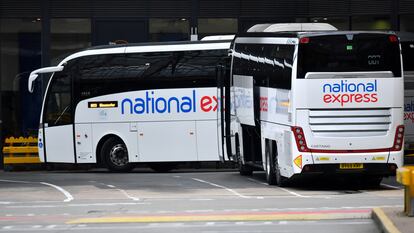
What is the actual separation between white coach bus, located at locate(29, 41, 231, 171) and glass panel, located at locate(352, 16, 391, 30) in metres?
8.23

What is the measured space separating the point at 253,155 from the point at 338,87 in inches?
197

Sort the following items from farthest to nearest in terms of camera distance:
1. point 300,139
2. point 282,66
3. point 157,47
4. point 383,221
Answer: point 157,47 < point 282,66 < point 300,139 < point 383,221

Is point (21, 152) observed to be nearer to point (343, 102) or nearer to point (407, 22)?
point (407, 22)

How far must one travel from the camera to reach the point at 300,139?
71.6 feet

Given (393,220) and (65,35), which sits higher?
(65,35)

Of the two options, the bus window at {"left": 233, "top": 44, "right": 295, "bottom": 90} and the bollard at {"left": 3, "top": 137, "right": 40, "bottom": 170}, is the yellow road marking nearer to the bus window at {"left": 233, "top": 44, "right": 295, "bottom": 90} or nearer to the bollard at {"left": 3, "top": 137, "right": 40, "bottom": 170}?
the bus window at {"left": 233, "top": 44, "right": 295, "bottom": 90}

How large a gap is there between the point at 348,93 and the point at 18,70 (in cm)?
1846

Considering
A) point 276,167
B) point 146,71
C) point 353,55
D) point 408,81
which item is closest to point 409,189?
point 353,55

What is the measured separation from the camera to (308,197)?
818 inches

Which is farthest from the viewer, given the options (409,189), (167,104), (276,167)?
(167,104)

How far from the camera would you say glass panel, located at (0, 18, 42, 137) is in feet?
122

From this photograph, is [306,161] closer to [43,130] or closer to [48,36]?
[43,130]

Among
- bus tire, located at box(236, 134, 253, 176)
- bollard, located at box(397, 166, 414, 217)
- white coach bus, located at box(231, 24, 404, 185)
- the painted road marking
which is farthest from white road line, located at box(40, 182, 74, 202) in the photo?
bollard, located at box(397, 166, 414, 217)

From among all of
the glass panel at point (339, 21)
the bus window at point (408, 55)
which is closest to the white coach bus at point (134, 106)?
the bus window at point (408, 55)
